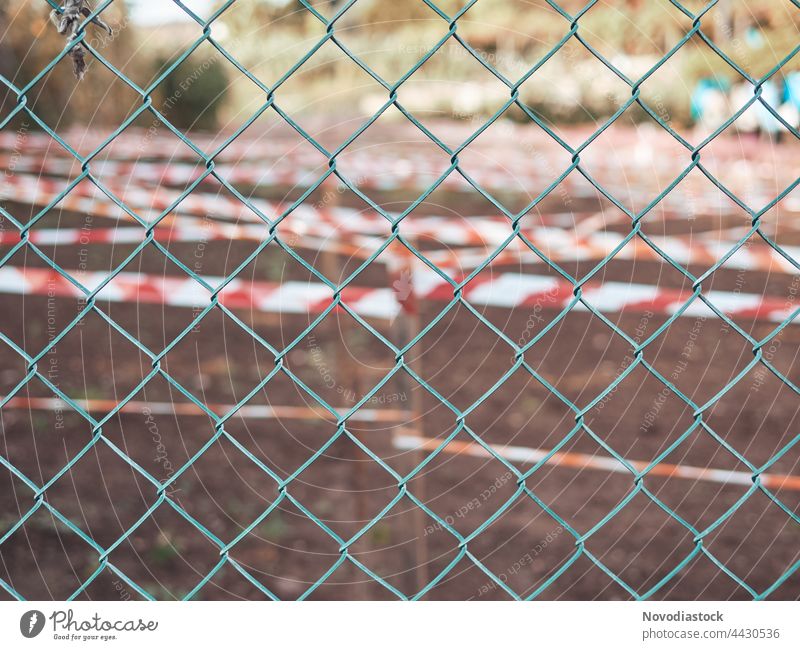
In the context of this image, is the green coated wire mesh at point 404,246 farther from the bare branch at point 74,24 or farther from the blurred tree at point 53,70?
the blurred tree at point 53,70

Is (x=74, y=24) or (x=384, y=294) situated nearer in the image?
(x=74, y=24)

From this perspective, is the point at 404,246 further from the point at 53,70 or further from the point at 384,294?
the point at 53,70

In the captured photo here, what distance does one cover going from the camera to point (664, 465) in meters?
3.56

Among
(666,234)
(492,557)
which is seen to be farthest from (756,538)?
(666,234)

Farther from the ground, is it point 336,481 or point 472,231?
point 472,231

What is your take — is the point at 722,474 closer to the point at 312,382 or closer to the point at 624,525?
the point at 624,525
